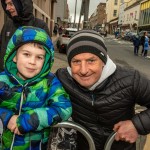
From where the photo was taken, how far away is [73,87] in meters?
2.10

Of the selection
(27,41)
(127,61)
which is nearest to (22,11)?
(27,41)

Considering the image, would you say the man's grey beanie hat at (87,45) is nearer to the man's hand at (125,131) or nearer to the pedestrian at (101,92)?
the pedestrian at (101,92)

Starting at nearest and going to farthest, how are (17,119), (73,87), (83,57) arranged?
(17,119) → (83,57) → (73,87)

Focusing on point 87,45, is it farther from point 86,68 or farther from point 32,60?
point 32,60

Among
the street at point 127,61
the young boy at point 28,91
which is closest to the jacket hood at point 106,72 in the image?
the young boy at point 28,91

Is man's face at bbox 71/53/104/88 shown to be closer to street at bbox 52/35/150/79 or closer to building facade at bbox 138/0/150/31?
street at bbox 52/35/150/79

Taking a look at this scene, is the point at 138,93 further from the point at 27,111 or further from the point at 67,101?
the point at 27,111

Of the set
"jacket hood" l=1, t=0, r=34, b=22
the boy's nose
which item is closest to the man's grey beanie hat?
the boy's nose

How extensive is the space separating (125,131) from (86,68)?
1.57 ft

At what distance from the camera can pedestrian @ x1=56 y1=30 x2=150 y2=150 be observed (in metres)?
1.95

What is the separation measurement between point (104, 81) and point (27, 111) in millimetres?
571

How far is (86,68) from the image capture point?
75.6 inches


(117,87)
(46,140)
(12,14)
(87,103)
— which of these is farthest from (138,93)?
(12,14)

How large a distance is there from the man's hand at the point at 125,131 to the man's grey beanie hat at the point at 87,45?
17.2 inches
